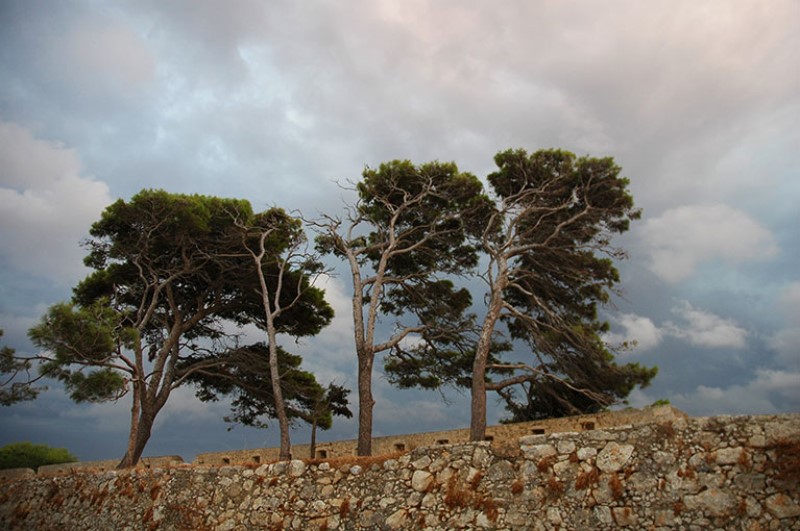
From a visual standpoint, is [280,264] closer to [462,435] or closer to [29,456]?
[462,435]

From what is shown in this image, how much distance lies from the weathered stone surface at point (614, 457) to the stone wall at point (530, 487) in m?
0.01

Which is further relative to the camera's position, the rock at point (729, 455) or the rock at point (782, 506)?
the rock at point (729, 455)

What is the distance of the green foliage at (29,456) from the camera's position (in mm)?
32656

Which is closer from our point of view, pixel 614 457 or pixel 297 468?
pixel 614 457

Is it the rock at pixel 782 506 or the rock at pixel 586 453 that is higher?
the rock at pixel 586 453

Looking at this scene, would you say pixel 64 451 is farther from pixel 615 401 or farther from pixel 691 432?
pixel 691 432

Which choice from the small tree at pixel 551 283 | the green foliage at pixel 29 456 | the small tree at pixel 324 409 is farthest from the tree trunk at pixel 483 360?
the green foliage at pixel 29 456

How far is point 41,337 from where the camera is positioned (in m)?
16.2

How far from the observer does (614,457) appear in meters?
7.61

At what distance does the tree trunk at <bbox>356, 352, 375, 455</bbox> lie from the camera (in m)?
15.9

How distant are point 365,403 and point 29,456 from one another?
27.3m

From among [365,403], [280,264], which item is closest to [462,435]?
[365,403]

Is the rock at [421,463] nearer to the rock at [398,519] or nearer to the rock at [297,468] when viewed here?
the rock at [398,519]

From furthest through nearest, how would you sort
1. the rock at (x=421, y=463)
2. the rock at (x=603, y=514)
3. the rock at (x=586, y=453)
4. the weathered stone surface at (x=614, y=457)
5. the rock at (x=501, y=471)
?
the rock at (x=421, y=463), the rock at (x=501, y=471), the rock at (x=586, y=453), the weathered stone surface at (x=614, y=457), the rock at (x=603, y=514)
